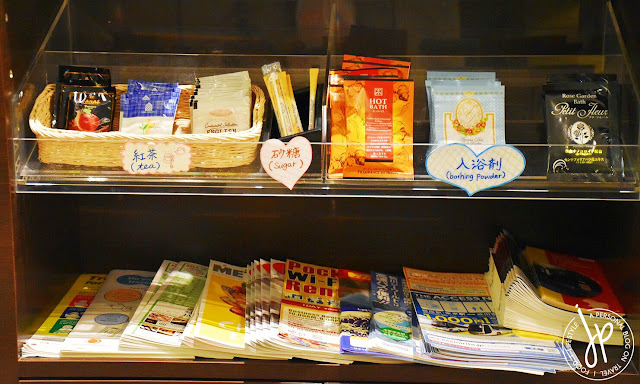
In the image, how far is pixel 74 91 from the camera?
1.66 m

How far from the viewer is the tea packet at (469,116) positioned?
1635 mm

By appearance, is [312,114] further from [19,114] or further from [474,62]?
[19,114]

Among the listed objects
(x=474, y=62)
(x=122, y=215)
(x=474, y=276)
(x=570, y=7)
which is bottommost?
(x=474, y=276)

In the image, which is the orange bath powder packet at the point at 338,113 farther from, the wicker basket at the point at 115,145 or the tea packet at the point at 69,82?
the tea packet at the point at 69,82

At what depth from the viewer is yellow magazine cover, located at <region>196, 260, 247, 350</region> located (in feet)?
5.34

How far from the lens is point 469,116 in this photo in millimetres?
1646

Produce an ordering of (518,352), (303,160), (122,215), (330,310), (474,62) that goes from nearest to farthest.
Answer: (303,160)
(518,352)
(330,310)
(474,62)
(122,215)

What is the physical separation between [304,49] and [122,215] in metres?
0.73

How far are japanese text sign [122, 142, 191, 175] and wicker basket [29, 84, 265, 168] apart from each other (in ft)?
0.05

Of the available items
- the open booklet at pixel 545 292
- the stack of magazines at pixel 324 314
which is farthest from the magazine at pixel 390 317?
the open booklet at pixel 545 292

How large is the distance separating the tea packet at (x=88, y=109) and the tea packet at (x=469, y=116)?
800 millimetres

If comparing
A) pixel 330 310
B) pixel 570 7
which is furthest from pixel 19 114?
pixel 570 7

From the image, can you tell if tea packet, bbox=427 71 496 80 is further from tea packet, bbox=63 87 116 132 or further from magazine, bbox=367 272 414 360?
tea packet, bbox=63 87 116 132

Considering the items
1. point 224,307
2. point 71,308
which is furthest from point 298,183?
point 71,308
